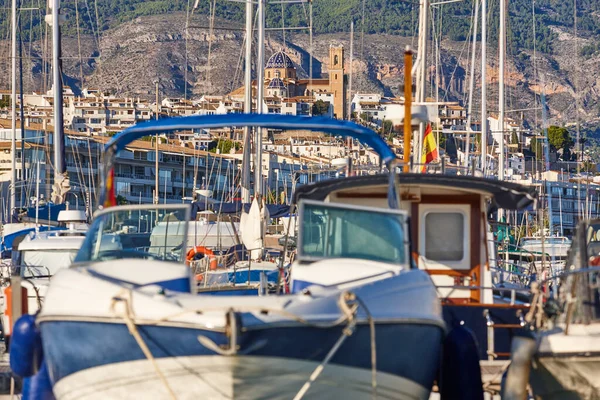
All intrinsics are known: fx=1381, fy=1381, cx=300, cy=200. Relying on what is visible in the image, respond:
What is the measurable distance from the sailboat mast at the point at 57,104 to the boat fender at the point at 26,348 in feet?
47.5

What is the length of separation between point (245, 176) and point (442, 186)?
49.2 ft

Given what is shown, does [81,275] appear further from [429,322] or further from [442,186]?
[442,186]

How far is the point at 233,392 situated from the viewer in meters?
10.9

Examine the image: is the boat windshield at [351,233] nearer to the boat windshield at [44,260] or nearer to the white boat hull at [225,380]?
the white boat hull at [225,380]

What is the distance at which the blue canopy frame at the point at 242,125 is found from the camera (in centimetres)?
1374

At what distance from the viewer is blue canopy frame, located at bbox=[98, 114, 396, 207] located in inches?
541

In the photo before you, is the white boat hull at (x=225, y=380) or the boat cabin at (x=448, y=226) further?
the boat cabin at (x=448, y=226)

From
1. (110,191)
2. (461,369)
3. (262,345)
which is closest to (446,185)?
(461,369)

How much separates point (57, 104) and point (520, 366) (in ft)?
55.3

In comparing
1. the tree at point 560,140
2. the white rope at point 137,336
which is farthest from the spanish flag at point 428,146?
the tree at point 560,140

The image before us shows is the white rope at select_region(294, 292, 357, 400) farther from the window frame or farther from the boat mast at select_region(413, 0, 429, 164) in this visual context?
the boat mast at select_region(413, 0, 429, 164)

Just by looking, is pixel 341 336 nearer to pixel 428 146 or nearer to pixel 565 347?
pixel 565 347

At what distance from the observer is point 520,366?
1281 centimetres

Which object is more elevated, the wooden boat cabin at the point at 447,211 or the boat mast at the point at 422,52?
the boat mast at the point at 422,52
